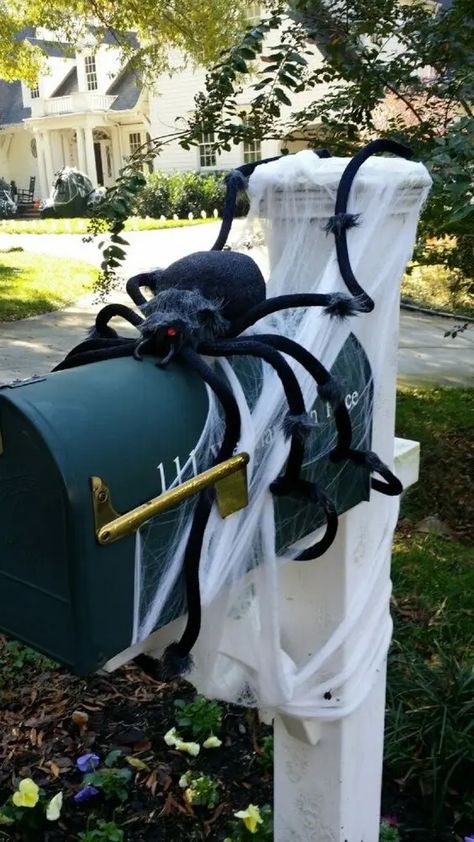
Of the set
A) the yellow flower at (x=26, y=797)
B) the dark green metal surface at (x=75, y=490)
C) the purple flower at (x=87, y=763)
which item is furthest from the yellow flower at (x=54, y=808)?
the dark green metal surface at (x=75, y=490)

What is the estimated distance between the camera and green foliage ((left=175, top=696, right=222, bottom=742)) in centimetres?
225

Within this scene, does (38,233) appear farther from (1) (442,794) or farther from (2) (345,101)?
(1) (442,794)

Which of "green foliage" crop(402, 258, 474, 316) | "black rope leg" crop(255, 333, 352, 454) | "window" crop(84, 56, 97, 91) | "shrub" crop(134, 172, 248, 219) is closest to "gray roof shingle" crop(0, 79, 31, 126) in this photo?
"window" crop(84, 56, 97, 91)

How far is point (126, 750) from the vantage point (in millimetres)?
2270

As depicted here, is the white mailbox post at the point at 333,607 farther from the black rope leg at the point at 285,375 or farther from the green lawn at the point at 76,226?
the green lawn at the point at 76,226

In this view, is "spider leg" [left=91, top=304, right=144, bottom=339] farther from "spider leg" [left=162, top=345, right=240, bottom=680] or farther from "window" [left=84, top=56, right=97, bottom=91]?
"window" [left=84, top=56, right=97, bottom=91]

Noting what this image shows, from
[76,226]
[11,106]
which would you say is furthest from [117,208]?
[11,106]

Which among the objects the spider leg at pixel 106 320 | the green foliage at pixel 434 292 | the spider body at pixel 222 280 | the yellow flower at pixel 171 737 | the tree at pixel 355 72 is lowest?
the yellow flower at pixel 171 737

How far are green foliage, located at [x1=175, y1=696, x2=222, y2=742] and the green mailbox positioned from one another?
5.22 feet

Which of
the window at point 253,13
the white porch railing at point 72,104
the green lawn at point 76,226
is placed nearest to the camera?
the window at point 253,13

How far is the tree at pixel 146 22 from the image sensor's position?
7.65 meters

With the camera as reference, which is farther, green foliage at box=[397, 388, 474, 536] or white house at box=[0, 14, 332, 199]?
white house at box=[0, 14, 332, 199]

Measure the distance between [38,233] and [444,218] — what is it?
1633 centimetres

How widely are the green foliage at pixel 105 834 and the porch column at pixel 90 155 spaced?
28.8 metres
